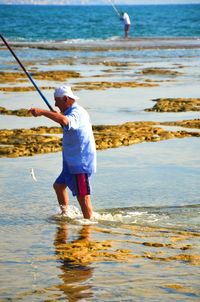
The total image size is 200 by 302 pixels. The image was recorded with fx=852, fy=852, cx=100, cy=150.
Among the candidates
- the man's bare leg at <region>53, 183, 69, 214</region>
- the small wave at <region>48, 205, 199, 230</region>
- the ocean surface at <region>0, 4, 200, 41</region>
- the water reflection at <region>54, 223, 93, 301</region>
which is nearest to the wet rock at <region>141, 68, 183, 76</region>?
the small wave at <region>48, 205, 199, 230</region>

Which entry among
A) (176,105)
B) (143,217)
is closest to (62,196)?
(143,217)

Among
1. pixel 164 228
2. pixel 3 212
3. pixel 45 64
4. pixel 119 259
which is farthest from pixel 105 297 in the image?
pixel 45 64

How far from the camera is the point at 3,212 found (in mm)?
9227

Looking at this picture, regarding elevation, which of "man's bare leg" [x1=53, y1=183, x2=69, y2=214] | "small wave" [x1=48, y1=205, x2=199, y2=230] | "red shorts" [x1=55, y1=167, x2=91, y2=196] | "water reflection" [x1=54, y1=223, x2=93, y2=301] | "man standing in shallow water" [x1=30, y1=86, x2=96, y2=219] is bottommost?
"small wave" [x1=48, y1=205, x2=199, y2=230]

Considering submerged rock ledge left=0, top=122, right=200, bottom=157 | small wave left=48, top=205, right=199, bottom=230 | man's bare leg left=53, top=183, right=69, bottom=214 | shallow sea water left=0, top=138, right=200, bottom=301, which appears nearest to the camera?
shallow sea water left=0, top=138, right=200, bottom=301

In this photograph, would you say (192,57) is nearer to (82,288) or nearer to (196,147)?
(196,147)

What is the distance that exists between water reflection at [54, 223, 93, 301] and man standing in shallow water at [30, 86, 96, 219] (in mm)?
462

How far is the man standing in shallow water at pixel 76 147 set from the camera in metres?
8.48

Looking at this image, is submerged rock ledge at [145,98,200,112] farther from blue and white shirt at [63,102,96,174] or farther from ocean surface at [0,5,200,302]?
blue and white shirt at [63,102,96,174]

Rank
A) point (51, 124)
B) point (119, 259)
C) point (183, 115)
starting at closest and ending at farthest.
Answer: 1. point (119, 259)
2. point (51, 124)
3. point (183, 115)

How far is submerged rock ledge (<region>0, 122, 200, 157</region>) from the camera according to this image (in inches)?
523

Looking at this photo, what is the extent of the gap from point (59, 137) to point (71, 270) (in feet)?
25.2

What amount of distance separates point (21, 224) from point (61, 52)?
118 ft

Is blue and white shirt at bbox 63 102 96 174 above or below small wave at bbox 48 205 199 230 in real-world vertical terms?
above
